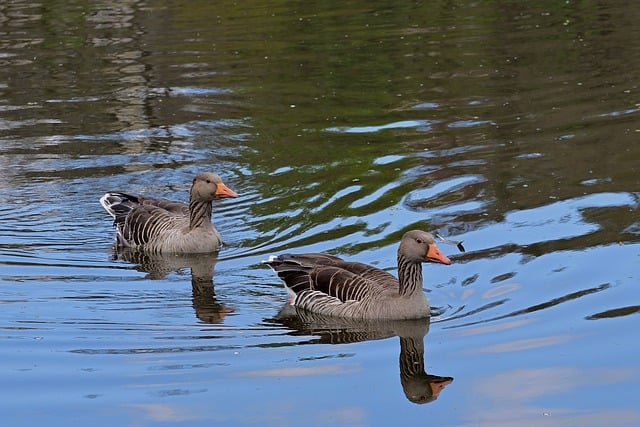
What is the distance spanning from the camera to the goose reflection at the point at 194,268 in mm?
13023

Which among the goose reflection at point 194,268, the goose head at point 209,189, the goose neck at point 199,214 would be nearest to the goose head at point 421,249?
the goose reflection at point 194,268

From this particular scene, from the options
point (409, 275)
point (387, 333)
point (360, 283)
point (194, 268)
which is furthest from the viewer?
point (194, 268)

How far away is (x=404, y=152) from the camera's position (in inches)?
739

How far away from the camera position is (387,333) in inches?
473

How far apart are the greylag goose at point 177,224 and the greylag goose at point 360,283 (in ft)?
7.32

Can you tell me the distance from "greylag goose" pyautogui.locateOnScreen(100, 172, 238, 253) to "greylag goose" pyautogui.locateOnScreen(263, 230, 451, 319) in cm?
223

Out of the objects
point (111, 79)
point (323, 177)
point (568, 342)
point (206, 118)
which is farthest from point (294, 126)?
point (568, 342)

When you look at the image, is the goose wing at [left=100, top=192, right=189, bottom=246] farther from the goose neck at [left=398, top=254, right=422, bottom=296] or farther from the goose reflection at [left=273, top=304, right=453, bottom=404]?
the goose neck at [left=398, top=254, right=422, bottom=296]

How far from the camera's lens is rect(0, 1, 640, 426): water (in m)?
10.9

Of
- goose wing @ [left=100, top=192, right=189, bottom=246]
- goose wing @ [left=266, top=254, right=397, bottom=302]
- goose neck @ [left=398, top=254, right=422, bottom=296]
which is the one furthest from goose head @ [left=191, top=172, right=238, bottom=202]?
goose neck @ [left=398, top=254, right=422, bottom=296]

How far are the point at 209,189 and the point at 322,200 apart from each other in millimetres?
1897

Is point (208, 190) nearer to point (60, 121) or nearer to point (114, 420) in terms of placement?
point (114, 420)

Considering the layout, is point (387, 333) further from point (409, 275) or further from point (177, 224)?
point (177, 224)

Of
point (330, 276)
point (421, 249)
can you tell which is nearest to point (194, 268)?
point (330, 276)
